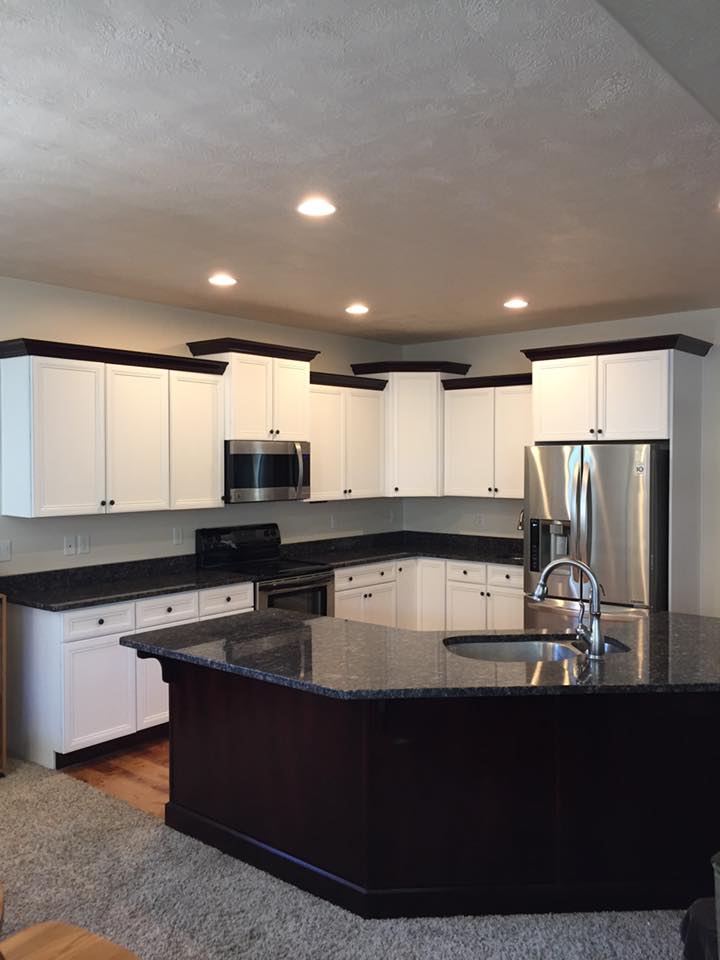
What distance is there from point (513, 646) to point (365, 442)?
3.40 m

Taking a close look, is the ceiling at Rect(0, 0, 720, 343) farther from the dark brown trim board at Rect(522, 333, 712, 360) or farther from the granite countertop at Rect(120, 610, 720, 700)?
the granite countertop at Rect(120, 610, 720, 700)

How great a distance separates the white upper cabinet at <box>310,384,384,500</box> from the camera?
605 cm

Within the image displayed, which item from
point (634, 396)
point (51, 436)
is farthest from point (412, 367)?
point (51, 436)

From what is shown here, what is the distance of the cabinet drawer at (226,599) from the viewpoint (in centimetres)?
485

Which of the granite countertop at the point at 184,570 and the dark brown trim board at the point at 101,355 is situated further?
the granite countertop at the point at 184,570

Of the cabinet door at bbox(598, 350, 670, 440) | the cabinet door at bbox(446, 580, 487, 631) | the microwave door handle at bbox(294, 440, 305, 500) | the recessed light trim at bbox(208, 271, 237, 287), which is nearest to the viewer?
the recessed light trim at bbox(208, 271, 237, 287)

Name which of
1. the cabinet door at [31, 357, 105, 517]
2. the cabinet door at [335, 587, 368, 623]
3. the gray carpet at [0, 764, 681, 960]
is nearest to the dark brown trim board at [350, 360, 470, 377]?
the cabinet door at [335, 587, 368, 623]

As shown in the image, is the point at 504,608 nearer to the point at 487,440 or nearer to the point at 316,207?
the point at 487,440

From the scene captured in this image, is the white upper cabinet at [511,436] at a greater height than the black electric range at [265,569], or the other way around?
the white upper cabinet at [511,436]

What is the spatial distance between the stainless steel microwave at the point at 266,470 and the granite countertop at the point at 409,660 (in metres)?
1.79

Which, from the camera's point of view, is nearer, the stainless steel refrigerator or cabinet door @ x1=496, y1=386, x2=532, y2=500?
the stainless steel refrigerator

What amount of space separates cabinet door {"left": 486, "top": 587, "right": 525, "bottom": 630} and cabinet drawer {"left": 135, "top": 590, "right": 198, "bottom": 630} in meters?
2.39

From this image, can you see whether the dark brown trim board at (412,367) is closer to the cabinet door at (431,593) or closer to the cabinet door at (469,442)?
the cabinet door at (469,442)

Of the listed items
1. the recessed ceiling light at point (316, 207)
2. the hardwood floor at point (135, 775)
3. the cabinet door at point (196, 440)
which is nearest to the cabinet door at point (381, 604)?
the cabinet door at point (196, 440)
